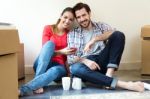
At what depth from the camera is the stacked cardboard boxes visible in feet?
4.44

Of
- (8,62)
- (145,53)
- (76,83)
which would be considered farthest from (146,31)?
(8,62)

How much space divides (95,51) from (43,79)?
0.52 meters

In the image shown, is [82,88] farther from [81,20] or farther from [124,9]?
[124,9]

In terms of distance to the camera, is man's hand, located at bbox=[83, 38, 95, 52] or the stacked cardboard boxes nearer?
the stacked cardboard boxes

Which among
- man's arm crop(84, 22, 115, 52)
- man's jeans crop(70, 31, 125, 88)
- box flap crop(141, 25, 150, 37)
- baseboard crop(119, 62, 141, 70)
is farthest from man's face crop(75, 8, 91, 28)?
baseboard crop(119, 62, 141, 70)

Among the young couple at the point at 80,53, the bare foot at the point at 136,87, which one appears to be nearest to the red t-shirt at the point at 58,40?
the young couple at the point at 80,53

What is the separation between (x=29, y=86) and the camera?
6.48 feet

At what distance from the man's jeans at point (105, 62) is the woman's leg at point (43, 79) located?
0.35 feet

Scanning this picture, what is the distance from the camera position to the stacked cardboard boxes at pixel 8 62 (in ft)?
4.44

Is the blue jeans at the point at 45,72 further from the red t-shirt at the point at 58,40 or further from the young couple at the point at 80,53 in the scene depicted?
the red t-shirt at the point at 58,40

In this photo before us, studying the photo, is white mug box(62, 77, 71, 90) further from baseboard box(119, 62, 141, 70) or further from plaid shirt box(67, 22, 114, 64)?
baseboard box(119, 62, 141, 70)

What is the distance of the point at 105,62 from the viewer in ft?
7.36

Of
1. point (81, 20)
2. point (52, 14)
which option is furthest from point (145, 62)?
point (52, 14)

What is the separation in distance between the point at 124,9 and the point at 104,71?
33.1 inches
